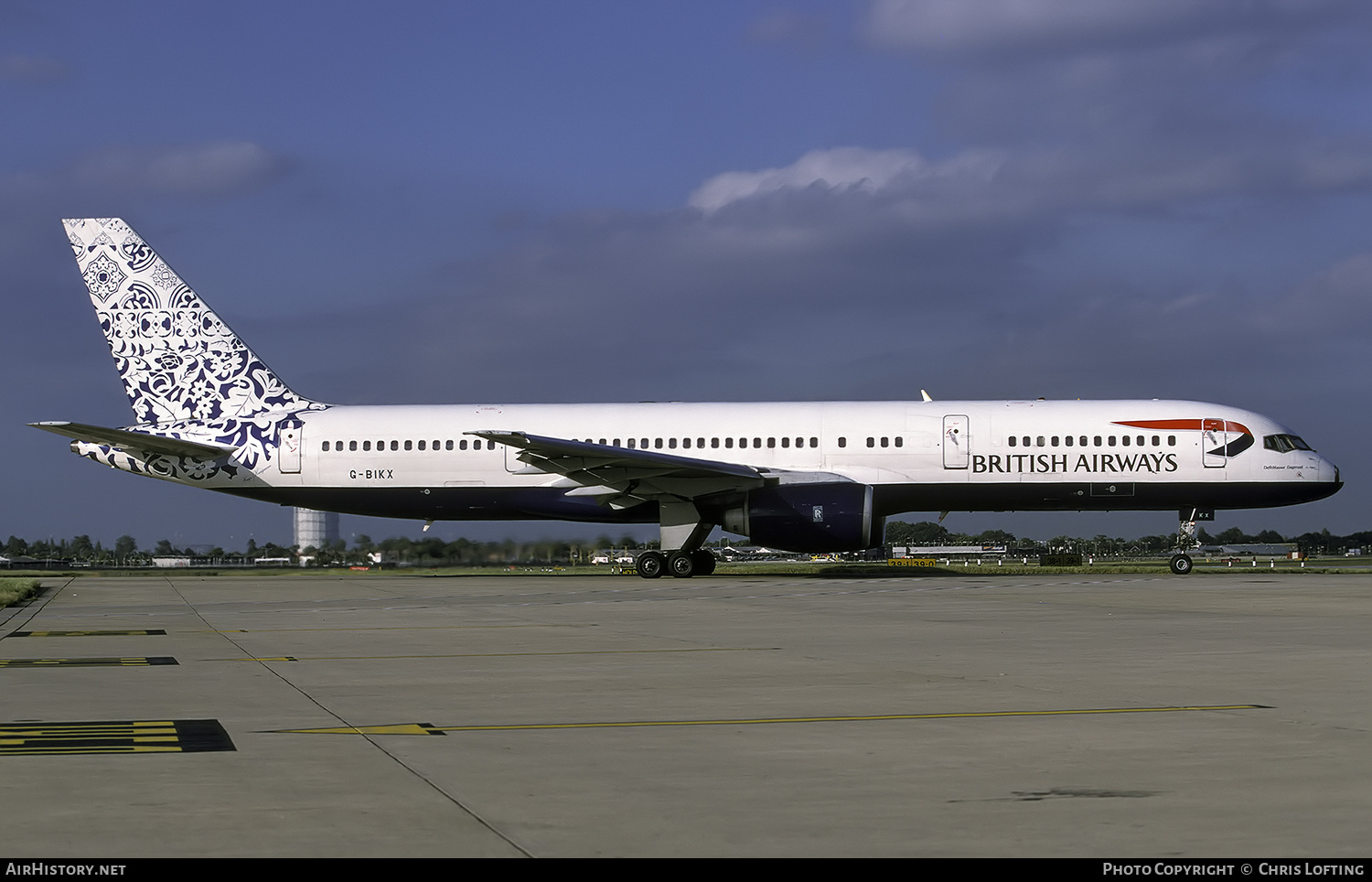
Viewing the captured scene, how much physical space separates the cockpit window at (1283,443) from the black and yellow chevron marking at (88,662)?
25897 millimetres

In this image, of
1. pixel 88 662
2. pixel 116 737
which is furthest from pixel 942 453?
pixel 116 737

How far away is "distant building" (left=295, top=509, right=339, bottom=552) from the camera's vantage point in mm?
37844

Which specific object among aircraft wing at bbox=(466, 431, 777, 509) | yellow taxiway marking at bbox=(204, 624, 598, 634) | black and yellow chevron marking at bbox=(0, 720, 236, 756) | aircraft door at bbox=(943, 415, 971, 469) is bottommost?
black and yellow chevron marking at bbox=(0, 720, 236, 756)

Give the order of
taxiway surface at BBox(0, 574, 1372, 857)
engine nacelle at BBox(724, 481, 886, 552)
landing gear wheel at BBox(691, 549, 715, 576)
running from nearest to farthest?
taxiway surface at BBox(0, 574, 1372, 857), engine nacelle at BBox(724, 481, 886, 552), landing gear wheel at BBox(691, 549, 715, 576)

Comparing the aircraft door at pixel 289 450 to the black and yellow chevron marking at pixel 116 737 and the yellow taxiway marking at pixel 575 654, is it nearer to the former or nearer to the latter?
the yellow taxiway marking at pixel 575 654

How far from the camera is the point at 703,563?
3288cm


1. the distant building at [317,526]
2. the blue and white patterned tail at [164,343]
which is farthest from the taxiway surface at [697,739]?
the distant building at [317,526]

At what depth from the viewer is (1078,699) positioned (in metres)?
9.21

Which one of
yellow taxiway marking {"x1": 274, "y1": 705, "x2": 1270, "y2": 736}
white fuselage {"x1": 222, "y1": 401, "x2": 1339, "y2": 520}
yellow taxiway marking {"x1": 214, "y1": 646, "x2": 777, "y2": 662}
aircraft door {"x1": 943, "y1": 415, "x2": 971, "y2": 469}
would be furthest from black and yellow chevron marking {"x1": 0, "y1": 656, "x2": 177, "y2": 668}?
aircraft door {"x1": 943, "y1": 415, "x2": 971, "y2": 469}

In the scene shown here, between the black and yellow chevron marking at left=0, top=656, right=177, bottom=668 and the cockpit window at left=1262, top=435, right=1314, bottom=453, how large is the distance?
85.0ft

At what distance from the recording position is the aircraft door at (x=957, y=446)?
30656 mm

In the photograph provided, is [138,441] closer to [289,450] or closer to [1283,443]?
[289,450]

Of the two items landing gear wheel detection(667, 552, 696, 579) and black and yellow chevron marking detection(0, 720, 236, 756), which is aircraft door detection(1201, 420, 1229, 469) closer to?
landing gear wheel detection(667, 552, 696, 579)

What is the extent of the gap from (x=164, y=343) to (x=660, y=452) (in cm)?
1321
